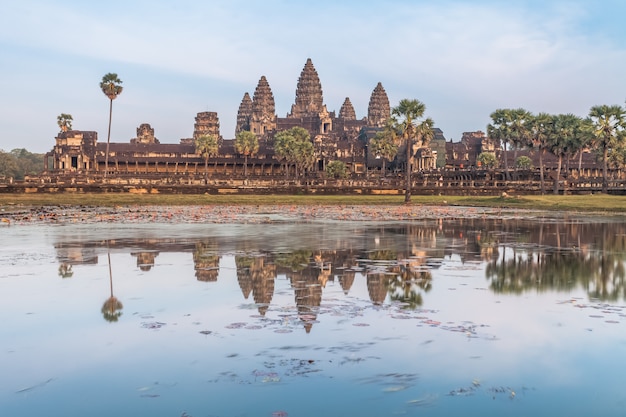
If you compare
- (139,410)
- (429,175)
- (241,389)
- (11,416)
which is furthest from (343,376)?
A: (429,175)

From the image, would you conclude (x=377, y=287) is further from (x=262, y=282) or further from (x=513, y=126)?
(x=513, y=126)

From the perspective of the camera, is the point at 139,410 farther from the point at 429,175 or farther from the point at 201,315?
the point at 429,175

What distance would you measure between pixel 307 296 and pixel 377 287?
1.75m

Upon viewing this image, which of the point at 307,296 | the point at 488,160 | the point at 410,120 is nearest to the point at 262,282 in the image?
the point at 307,296

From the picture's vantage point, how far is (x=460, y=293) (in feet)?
47.5

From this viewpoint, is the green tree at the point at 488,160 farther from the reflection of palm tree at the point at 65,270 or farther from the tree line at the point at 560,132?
the reflection of palm tree at the point at 65,270

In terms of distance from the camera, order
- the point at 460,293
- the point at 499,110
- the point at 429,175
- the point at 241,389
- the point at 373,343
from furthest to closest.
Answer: the point at 429,175 < the point at 499,110 < the point at 460,293 < the point at 373,343 < the point at 241,389

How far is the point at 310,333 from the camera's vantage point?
10891mm

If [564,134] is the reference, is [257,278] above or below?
below

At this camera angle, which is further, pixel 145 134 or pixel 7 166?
pixel 145 134

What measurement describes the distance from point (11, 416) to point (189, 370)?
214 cm

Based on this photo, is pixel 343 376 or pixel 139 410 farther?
pixel 343 376

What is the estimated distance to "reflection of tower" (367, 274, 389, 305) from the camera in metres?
13.8

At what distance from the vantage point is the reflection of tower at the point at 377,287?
45.2 feet
